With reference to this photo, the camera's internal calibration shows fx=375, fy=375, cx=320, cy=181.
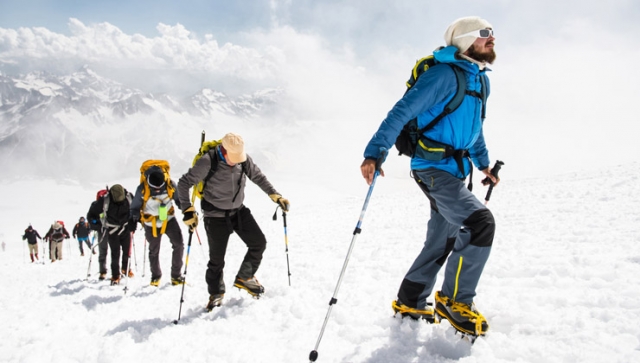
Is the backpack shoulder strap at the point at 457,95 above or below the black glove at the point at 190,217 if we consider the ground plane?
above

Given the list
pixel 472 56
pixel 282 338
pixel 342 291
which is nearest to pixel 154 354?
pixel 282 338

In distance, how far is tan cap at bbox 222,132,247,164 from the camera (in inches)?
215

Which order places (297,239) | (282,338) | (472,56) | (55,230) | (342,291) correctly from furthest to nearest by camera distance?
(55,230), (297,239), (342,291), (282,338), (472,56)

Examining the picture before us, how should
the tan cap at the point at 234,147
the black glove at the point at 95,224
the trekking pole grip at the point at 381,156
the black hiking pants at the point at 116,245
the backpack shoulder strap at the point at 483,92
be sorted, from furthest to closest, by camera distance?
the black glove at the point at 95,224 < the black hiking pants at the point at 116,245 < the tan cap at the point at 234,147 < the backpack shoulder strap at the point at 483,92 < the trekking pole grip at the point at 381,156

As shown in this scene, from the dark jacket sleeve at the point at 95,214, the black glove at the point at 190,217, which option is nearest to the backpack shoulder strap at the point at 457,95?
the black glove at the point at 190,217

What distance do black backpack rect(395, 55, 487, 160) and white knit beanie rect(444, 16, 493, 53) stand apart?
0.25 metres

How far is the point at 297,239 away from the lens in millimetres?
12469

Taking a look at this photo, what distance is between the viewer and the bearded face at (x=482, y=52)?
3.56 m

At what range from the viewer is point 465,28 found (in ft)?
11.7

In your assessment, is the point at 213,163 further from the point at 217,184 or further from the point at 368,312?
the point at 368,312

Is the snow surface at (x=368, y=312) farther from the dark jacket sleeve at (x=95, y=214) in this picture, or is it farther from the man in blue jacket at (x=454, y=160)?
the dark jacket sleeve at (x=95, y=214)

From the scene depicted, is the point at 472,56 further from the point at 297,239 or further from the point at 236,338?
the point at 297,239

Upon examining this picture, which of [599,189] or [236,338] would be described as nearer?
[236,338]

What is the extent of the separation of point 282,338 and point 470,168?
9.05 feet
